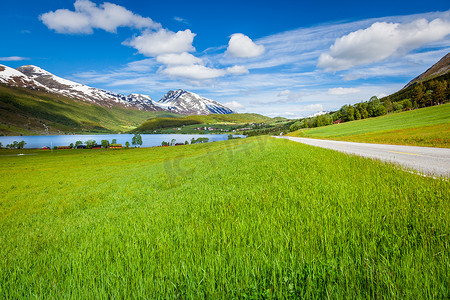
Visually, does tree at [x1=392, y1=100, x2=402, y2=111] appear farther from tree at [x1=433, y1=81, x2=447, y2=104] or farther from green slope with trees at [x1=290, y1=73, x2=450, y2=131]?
tree at [x1=433, y1=81, x2=447, y2=104]

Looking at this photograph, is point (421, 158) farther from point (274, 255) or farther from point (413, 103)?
point (413, 103)

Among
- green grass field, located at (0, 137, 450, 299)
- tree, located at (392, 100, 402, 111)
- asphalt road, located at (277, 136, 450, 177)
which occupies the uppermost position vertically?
tree, located at (392, 100, 402, 111)

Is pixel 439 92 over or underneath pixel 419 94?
underneath

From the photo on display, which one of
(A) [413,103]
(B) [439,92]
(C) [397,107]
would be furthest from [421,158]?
(C) [397,107]

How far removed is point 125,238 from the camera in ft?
14.1

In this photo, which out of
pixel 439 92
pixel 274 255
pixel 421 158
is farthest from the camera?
pixel 439 92

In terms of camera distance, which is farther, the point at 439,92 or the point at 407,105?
the point at 407,105

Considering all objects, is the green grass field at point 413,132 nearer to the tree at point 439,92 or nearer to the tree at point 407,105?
the tree at point 439,92

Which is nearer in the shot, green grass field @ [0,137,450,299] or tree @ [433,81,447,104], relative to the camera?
green grass field @ [0,137,450,299]

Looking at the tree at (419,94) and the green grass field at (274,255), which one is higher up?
the tree at (419,94)

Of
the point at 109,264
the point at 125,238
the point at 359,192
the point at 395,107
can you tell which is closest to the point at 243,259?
the point at 109,264

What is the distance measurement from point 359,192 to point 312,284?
13.6ft

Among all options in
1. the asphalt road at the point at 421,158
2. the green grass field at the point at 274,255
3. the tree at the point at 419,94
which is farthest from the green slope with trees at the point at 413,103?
the green grass field at the point at 274,255

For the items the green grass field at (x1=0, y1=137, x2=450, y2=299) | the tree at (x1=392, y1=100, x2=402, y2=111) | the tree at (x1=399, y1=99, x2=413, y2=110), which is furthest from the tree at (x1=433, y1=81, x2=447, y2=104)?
the green grass field at (x1=0, y1=137, x2=450, y2=299)
